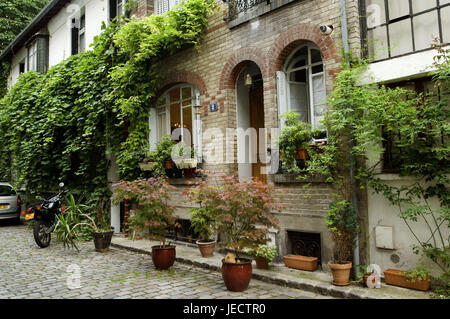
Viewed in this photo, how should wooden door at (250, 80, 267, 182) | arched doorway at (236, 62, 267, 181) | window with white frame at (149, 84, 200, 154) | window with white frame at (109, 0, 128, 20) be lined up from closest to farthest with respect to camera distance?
arched doorway at (236, 62, 267, 181)
wooden door at (250, 80, 267, 182)
window with white frame at (149, 84, 200, 154)
window with white frame at (109, 0, 128, 20)

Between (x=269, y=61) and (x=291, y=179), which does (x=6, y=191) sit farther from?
(x=291, y=179)

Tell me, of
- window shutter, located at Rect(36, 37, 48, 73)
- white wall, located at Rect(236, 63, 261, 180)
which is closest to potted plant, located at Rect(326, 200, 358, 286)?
white wall, located at Rect(236, 63, 261, 180)

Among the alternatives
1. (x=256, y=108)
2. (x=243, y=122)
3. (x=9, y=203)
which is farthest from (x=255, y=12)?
(x=9, y=203)

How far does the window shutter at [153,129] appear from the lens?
34.4 feet

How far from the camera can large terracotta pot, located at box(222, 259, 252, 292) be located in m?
5.46

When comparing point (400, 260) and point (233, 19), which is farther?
point (233, 19)

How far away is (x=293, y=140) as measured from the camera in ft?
21.0

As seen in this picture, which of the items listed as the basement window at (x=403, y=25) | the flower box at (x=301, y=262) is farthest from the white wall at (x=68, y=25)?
the flower box at (x=301, y=262)

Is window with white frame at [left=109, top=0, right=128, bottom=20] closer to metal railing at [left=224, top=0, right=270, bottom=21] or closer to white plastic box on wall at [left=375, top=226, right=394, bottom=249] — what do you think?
metal railing at [left=224, top=0, right=270, bottom=21]

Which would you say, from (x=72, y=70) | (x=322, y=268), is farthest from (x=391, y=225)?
(x=72, y=70)

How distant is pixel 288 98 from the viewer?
286 inches

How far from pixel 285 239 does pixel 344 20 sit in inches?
150

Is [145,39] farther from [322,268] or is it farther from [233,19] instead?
[322,268]

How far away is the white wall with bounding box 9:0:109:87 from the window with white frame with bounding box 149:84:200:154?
3774 mm
